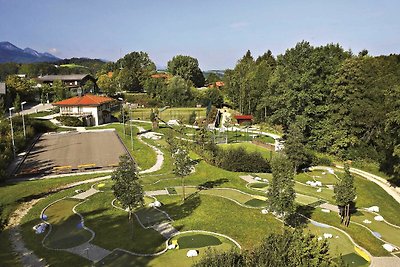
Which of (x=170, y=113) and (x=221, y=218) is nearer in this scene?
(x=221, y=218)

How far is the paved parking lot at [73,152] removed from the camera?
40000 millimetres

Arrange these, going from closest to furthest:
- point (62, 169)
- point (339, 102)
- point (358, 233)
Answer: point (358, 233) < point (62, 169) < point (339, 102)

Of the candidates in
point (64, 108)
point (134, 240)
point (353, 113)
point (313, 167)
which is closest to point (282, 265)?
point (134, 240)

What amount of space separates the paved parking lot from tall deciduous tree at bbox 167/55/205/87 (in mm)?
67390

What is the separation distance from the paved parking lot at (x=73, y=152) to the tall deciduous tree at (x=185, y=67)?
67.4 metres

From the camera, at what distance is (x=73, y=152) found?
46.0m

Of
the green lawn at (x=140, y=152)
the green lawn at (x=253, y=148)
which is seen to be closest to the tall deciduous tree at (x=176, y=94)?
the green lawn at (x=140, y=152)

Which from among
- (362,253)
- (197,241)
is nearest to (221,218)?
(197,241)

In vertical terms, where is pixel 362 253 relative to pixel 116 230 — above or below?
below

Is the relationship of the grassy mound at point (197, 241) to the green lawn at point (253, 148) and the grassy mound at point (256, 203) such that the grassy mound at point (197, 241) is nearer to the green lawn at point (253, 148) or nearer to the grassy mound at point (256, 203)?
the grassy mound at point (256, 203)

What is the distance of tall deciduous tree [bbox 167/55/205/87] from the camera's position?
12112 centimetres

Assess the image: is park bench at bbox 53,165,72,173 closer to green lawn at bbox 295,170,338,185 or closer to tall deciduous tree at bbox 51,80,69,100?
green lawn at bbox 295,170,338,185

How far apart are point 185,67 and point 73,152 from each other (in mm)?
81405

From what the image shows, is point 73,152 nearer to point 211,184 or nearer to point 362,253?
point 211,184
